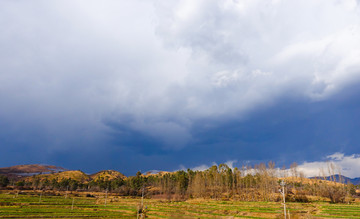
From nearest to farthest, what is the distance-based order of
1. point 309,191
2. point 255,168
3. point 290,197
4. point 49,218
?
→ point 49,218 < point 290,197 < point 309,191 < point 255,168

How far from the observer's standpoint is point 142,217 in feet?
226

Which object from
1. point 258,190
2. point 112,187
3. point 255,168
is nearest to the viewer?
point 258,190

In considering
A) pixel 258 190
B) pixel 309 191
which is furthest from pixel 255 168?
pixel 309 191

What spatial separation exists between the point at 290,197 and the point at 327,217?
212 ft

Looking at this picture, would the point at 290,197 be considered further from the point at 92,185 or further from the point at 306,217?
the point at 92,185

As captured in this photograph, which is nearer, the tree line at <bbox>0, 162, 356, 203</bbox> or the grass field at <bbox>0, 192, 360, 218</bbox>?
the grass field at <bbox>0, 192, 360, 218</bbox>

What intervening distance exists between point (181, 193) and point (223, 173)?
4019cm

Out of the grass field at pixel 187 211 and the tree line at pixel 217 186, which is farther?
the tree line at pixel 217 186

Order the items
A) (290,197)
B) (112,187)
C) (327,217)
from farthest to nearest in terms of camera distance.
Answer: (112,187), (290,197), (327,217)

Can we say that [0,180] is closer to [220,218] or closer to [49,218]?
[49,218]

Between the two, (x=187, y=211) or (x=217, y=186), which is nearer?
(x=187, y=211)

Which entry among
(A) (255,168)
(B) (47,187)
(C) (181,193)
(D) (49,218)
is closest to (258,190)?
(A) (255,168)

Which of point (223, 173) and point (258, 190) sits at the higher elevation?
point (223, 173)

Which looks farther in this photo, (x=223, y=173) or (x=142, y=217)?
(x=223, y=173)
